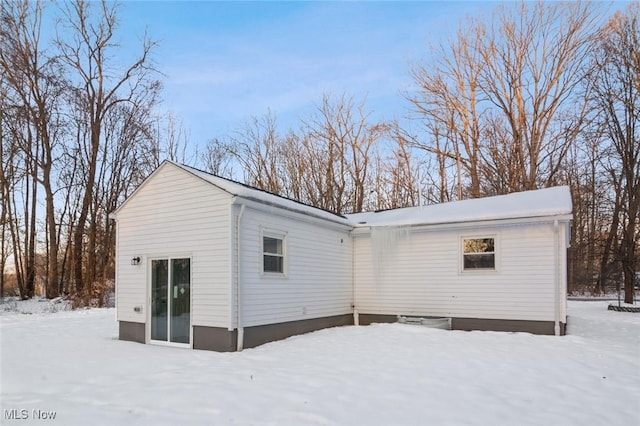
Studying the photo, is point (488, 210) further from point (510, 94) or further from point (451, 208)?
point (510, 94)

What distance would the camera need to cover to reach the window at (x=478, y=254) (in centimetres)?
951

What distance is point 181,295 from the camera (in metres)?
7.88

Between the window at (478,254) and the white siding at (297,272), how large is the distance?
2.76 meters

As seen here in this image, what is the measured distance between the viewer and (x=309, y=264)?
927 cm

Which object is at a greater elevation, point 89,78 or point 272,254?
point 89,78

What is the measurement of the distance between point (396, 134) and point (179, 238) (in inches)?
630

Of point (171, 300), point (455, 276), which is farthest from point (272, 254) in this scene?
point (455, 276)

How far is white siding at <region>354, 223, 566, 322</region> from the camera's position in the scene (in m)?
8.95

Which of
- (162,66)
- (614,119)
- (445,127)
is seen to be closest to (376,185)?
(445,127)

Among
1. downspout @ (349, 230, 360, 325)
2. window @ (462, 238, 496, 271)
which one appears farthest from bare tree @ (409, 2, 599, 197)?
downspout @ (349, 230, 360, 325)

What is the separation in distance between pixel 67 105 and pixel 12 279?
414 inches

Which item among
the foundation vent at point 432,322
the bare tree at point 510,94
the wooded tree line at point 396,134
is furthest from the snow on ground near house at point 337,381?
the bare tree at point 510,94

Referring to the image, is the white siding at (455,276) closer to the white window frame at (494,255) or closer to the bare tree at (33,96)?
the white window frame at (494,255)

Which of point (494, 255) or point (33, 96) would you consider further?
point (33, 96)
